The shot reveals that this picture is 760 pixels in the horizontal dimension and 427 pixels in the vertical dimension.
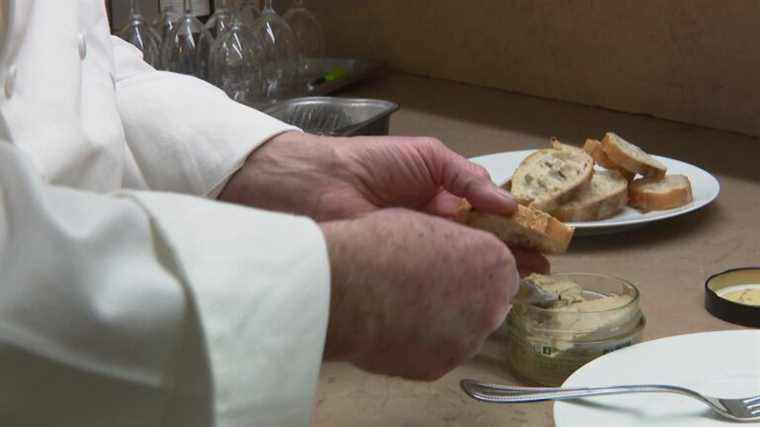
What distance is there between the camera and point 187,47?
6.49 feet

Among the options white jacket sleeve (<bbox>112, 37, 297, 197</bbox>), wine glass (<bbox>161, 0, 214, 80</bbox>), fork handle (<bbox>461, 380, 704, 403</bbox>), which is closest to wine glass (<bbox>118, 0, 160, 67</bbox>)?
wine glass (<bbox>161, 0, 214, 80</bbox>)

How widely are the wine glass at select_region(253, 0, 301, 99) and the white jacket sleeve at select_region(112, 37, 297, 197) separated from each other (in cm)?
90

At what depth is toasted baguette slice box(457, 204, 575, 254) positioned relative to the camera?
3.37 ft

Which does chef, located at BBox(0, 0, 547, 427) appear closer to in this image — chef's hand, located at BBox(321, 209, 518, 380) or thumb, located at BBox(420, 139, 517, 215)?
chef's hand, located at BBox(321, 209, 518, 380)

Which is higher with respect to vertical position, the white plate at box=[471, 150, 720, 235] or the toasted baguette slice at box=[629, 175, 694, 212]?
the toasted baguette slice at box=[629, 175, 694, 212]

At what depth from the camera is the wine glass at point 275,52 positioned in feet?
6.64

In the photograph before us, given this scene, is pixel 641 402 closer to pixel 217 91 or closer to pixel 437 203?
pixel 437 203

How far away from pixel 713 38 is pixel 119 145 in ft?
3.42

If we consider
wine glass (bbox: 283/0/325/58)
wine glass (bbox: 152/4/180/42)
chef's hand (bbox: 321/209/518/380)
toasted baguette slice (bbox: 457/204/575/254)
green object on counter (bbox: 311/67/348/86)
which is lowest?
green object on counter (bbox: 311/67/348/86)

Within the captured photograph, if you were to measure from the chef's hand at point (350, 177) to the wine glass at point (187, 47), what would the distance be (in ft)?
3.16

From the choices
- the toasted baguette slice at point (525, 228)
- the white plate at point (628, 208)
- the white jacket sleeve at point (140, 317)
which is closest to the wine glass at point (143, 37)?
the white plate at point (628, 208)

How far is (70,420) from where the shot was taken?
667 mm

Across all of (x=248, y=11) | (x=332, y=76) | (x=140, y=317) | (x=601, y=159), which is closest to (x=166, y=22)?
(x=248, y=11)

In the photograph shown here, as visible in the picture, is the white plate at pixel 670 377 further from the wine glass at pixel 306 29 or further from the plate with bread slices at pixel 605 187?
the wine glass at pixel 306 29
